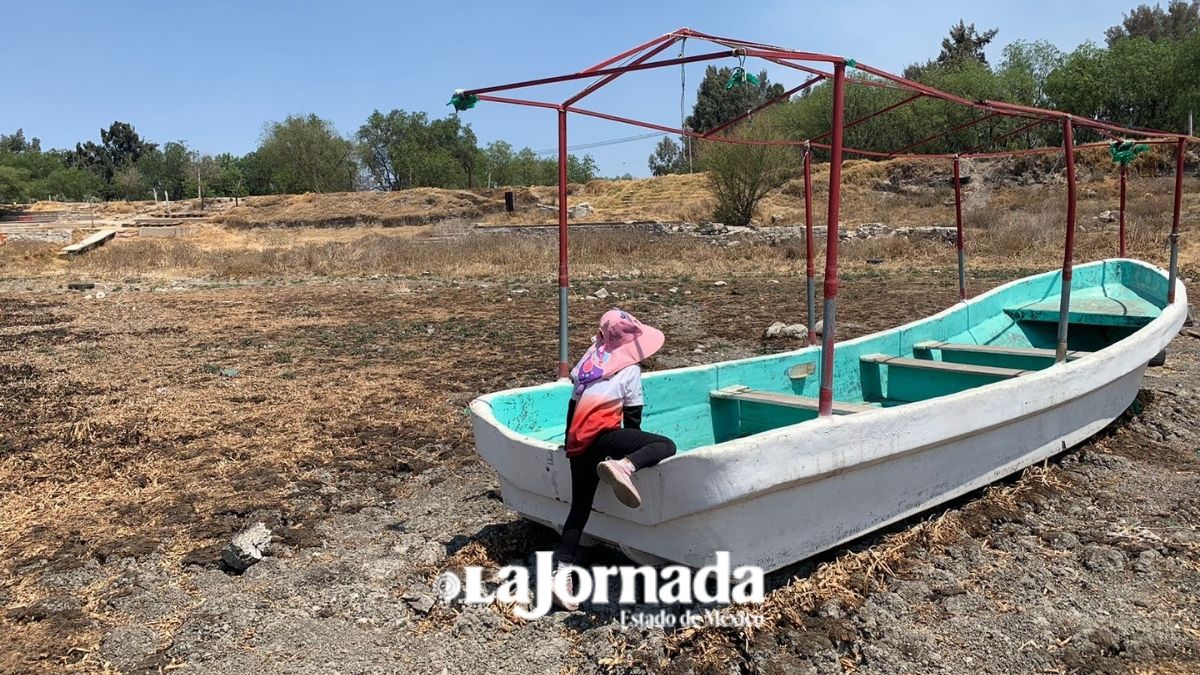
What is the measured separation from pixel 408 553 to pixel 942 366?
3345 mm

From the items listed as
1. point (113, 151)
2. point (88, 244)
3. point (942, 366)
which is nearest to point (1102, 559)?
point (942, 366)

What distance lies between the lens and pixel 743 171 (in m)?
28.4

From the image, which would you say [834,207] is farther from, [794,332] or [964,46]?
[964,46]

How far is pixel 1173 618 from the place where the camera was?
119 inches

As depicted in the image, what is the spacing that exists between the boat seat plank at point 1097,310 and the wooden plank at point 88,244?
82.6 feet

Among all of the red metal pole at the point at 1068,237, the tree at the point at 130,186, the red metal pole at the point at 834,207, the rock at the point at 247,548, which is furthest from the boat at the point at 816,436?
the tree at the point at 130,186

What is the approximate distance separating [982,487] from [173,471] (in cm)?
457

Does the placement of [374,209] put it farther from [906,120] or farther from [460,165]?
[906,120]

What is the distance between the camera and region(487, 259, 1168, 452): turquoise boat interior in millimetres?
4199

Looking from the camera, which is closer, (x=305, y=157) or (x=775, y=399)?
(x=775, y=399)

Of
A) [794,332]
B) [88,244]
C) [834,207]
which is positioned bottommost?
[794,332]

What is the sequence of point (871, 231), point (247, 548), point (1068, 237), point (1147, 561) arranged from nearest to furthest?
1. point (1147, 561)
2. point (247, 548)
3. point (1068, 237)
4. point (871, 231)

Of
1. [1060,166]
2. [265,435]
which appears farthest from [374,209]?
[265,435]

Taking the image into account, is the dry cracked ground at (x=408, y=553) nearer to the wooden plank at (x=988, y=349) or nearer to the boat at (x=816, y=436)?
the boat at (x=816, y=436)
